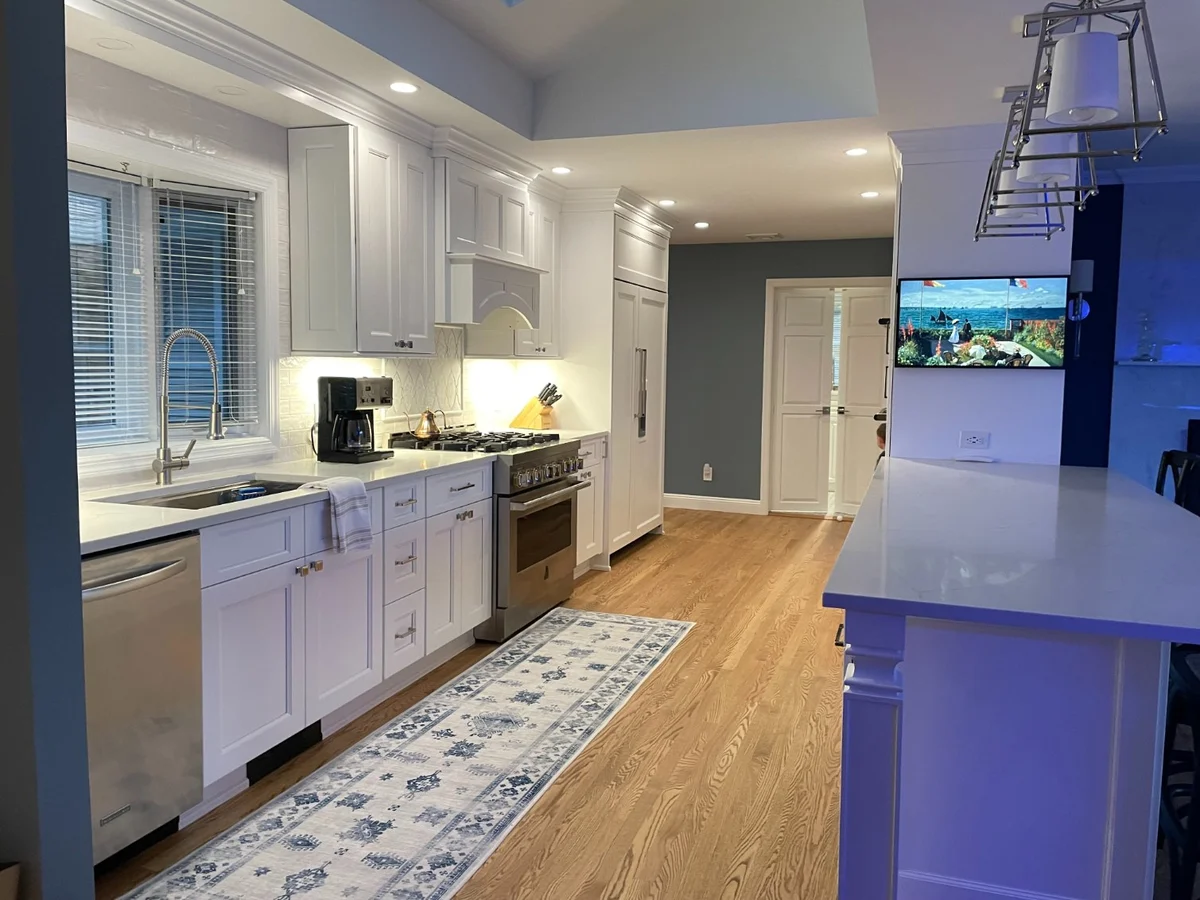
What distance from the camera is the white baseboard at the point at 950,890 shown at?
6.54 feet

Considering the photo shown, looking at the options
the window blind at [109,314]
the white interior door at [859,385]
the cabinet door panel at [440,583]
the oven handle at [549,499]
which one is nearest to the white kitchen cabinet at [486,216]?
the oven handle at [549,499]

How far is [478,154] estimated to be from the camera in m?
4.31

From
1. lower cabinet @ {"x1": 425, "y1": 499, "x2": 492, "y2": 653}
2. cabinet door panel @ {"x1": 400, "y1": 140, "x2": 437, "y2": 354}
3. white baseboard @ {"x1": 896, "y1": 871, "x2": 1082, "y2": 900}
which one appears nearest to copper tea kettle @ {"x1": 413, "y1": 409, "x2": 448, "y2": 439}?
cabinet door panel @ {"x1": 400, "y1": 140, "x2": 437, "y2": 354}

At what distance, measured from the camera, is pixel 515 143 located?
4.32m

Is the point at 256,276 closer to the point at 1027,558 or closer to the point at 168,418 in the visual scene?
the point at 168,418

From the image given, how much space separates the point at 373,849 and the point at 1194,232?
494 centimetres

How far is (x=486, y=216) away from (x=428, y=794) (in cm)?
289

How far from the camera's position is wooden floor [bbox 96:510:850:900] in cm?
230

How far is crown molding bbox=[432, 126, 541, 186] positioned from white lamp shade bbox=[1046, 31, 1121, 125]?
2967 millimetres

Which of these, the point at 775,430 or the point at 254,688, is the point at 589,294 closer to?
the point at 775,430

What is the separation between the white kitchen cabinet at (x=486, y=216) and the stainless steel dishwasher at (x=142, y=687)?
2.30 metres

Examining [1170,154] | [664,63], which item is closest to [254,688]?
[664,63]

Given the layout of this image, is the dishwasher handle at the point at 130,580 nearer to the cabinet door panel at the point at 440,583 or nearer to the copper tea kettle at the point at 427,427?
the cabinet door panel at the point at 440,583

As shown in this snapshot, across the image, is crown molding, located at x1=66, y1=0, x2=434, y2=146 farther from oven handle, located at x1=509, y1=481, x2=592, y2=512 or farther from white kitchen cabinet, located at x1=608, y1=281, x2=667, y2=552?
white kitchen cabinet, located at x1=608, y1=281, x2=667, y2=552
